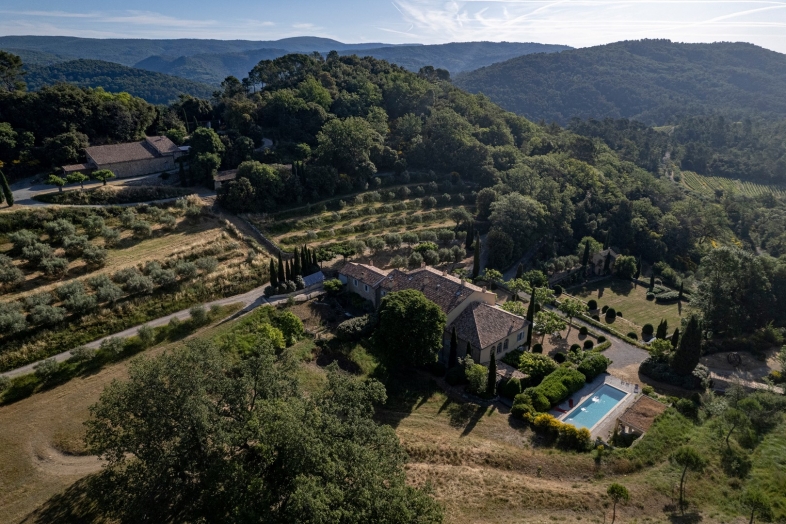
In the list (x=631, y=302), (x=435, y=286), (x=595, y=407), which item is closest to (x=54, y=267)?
(x=435, y=286)

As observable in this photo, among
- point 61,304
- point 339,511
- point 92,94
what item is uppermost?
point 92,94

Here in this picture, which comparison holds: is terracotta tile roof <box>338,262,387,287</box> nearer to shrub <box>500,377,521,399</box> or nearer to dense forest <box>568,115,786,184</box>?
shrub <box>500,377,521,399</box>

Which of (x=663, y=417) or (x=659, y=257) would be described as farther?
(x=659, y=257)

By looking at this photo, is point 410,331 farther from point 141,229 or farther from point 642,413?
point 141,229

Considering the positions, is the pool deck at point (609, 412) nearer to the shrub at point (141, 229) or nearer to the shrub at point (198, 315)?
the shrub at point (198, 315)

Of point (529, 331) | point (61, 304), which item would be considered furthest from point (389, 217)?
point (61, 304)

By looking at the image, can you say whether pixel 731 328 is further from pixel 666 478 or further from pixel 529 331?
pixel 666 478

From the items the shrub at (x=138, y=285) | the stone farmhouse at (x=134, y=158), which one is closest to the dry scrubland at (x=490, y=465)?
the shrub at (x=138, y=285)
